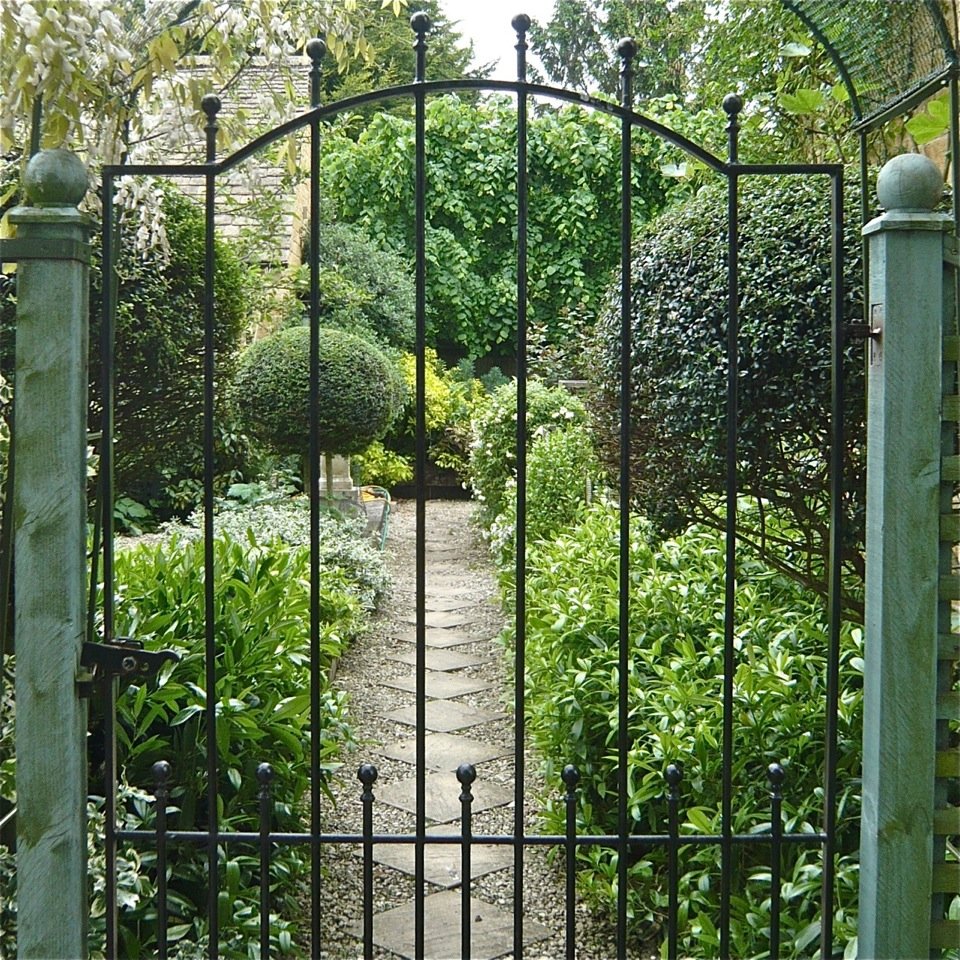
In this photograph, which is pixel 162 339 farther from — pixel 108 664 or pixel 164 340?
pixel 108 664

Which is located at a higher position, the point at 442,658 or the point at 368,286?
the point at 368,286

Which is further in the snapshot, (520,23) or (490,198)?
(490,198)

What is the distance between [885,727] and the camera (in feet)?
6.53

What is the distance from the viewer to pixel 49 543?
1979mm

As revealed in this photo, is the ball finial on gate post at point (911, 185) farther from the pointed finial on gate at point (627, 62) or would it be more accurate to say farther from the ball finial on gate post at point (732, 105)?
the pointed finial on gate at point (627, 62)

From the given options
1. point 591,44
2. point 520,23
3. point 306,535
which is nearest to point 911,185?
point 520,23

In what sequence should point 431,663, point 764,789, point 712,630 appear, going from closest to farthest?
point 764,789, point 712,630, point 431,663

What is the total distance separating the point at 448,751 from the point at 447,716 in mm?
440

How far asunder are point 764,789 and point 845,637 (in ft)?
2.37

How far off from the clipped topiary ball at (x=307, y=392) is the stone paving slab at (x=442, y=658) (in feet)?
7.62

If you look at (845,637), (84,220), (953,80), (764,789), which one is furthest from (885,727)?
(84,220)

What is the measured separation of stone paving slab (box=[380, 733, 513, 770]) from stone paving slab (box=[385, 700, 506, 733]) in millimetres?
113

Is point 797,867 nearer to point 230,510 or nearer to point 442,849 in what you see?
point 442,849

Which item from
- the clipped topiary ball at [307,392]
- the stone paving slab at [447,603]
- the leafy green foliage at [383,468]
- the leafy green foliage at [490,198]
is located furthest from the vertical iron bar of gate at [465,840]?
the leafy green foliage at [490,198]
